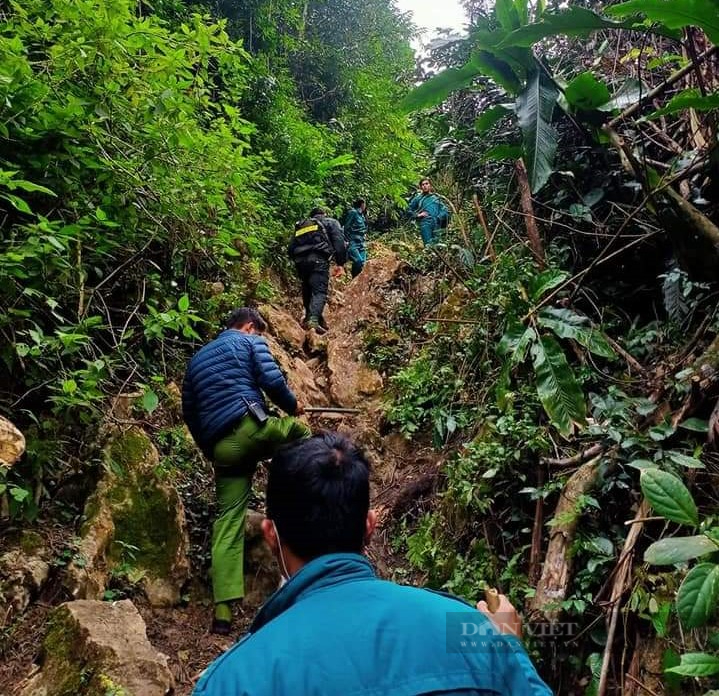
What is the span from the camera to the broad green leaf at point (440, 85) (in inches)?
142

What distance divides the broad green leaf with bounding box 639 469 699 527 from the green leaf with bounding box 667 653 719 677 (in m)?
0.40

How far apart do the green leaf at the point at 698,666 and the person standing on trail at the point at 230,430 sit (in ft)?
8.87

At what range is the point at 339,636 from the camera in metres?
1.05

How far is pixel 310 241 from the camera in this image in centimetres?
783

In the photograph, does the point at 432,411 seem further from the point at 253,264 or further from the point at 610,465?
the point at 253,264

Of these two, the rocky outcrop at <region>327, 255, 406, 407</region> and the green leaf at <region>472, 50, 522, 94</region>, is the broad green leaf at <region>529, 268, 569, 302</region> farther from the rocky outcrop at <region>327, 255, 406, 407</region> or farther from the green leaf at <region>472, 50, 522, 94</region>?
the rocky outcrop at <region>327, 255, 406, 407</region>

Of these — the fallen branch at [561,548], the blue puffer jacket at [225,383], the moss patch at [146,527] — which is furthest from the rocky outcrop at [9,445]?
the fallen branch at [561,548]

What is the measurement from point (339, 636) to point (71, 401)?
294 cm

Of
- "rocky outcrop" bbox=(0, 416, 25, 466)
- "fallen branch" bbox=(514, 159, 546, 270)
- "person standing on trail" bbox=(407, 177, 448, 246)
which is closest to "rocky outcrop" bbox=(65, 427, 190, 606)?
"rocky outcrop" bbox=(0, 416, 25, 466)

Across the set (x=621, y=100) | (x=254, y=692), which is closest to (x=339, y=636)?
(x=254, y=692)

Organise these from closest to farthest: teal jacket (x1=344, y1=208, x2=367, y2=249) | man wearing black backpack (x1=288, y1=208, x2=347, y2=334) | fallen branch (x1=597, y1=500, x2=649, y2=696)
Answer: fallen branch (x1=597, y1=500, x2=649, y2=696)
man wearing black backpack (x1=288, y1=208, x2=347, y2=334)
teal jacket (x1=344, y1=208, x2=367, y2=249)

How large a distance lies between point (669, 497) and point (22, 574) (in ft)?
11.0

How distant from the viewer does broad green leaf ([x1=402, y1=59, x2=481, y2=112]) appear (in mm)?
3600

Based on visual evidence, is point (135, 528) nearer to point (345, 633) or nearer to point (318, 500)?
point (318, 500)
